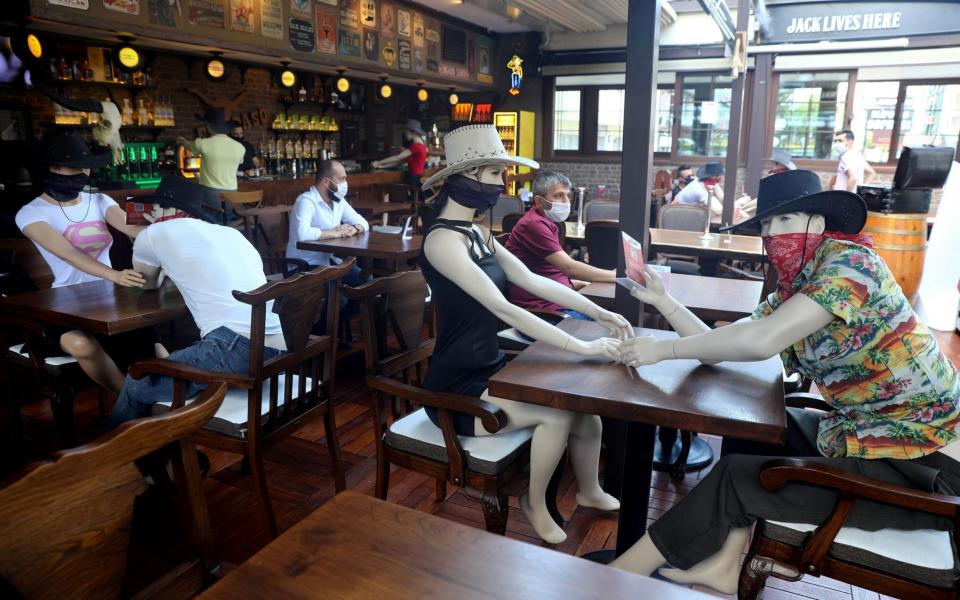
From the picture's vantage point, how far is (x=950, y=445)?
68.4 inches

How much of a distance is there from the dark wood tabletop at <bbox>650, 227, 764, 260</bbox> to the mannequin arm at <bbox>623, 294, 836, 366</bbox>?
118 inches

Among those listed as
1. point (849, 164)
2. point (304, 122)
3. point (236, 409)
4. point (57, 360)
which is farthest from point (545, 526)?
point (304, 122)

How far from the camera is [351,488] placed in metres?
2.86

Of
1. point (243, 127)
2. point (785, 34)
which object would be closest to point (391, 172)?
point (243, 127)

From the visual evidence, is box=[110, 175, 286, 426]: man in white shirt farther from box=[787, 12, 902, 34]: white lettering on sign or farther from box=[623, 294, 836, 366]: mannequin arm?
box=[787, 12, 902, 34]: white lettering on sign

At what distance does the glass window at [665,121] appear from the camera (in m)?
11.8

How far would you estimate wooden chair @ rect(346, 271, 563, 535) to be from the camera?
2092 mm

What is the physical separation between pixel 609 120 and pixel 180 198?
34.5 ft

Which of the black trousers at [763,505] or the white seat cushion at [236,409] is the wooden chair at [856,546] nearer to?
the black trousers at [763,505]

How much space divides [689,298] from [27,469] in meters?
2.83

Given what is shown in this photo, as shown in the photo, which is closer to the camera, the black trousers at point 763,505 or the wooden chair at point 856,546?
the wooden chair at point 856,546

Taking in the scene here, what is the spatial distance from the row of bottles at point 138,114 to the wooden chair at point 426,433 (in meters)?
6.29

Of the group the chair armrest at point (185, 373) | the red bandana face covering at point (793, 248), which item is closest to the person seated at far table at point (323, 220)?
the chair armrest at point (185, 373)

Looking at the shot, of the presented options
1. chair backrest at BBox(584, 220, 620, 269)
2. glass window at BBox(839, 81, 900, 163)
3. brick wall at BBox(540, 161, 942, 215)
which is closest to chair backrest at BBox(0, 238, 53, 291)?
chair backrest at BBox(584, 220, 620, 269)
